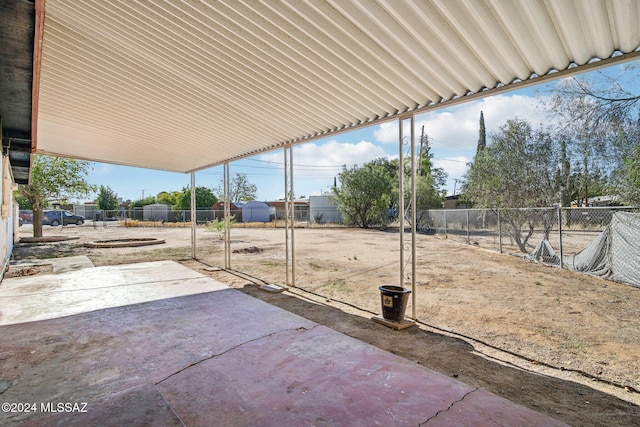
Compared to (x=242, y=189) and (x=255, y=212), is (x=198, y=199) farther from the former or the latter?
(x=242, y=189)

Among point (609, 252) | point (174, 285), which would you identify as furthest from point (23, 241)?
point (609, 252)

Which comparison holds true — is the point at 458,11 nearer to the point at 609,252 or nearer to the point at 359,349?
the point at 359,349

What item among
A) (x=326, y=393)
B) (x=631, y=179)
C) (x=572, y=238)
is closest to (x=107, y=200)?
(x=572, y=238)

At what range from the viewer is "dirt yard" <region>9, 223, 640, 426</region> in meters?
2.44

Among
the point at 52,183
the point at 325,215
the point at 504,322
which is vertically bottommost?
the point at 504,322

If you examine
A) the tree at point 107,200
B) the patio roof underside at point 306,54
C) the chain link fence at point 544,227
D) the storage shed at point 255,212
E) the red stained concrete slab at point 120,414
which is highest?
the tree at point 107,200

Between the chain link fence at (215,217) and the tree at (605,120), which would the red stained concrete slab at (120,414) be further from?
the chain link fence at (215,217)

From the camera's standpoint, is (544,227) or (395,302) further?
(544,227)

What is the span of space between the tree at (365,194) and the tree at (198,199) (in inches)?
708

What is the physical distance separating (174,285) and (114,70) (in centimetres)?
381

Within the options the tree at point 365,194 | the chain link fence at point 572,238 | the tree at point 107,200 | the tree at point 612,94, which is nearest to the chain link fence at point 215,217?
the tree at point 365,194

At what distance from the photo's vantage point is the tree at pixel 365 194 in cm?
2191

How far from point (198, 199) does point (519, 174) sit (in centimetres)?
3143

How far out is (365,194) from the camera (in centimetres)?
2220
